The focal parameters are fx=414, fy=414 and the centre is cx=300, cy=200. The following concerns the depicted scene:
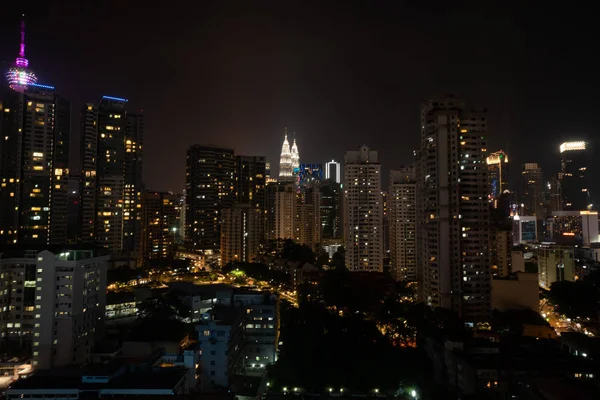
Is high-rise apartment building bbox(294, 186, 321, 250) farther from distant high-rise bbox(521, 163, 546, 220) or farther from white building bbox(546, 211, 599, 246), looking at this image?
distant high-rise bbox(521, 163, 546, 220)

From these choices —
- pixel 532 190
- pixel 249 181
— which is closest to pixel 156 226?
pixel 249 181

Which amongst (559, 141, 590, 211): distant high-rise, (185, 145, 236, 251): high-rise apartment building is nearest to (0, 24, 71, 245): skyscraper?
Answer: (185, 145, 236, 251): high-rise apartment building

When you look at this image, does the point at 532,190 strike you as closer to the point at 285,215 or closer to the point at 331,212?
the point at 331,212

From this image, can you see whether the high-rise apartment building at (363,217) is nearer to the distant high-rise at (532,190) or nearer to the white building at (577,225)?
the white building at (577,225)

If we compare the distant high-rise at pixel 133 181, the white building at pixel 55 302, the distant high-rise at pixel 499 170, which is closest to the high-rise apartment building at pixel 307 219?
the distant high-rise at pixel 133 181

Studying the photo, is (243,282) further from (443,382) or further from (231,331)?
(443,382)

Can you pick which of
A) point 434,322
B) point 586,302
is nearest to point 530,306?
point 586,302
